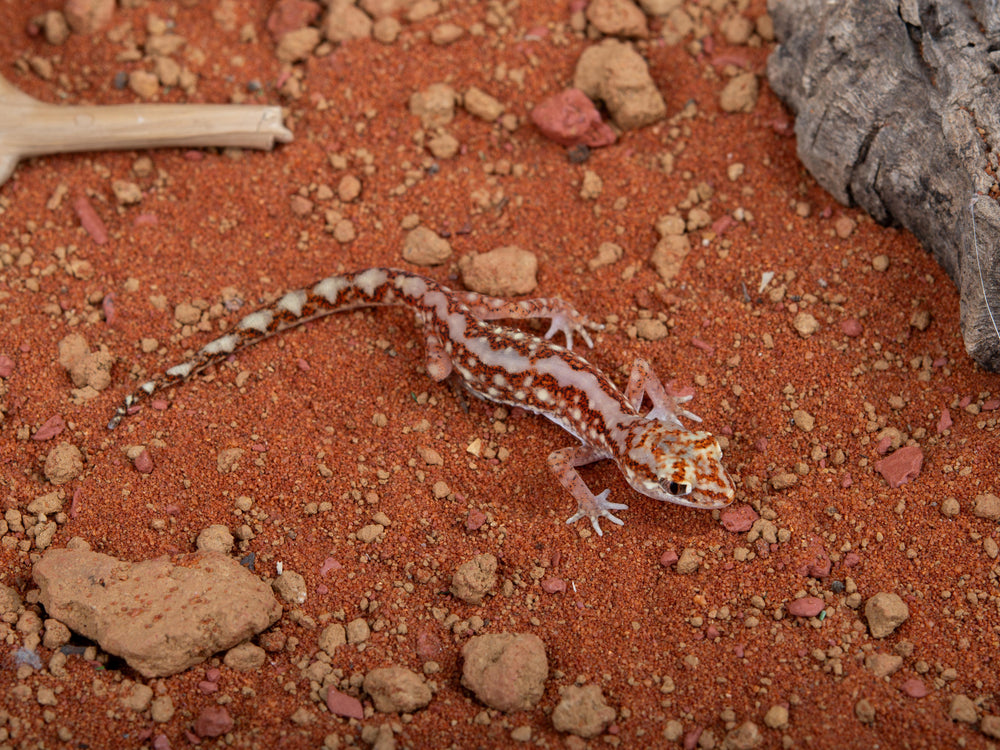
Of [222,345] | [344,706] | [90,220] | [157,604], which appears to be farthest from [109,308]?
Result: [344,706]

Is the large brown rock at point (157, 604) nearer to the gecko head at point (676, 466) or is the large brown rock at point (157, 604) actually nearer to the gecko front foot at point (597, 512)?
the gecko front foot at point (597, 512)

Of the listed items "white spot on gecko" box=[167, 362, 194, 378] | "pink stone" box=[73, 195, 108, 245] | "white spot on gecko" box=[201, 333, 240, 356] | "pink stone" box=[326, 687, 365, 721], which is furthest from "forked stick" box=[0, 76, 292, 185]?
"pink stone" box=[326, 687, 365, 721]

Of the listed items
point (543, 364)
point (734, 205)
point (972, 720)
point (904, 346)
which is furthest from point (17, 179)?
point (972, 720)

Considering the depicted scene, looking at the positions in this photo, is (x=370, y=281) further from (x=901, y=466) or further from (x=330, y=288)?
(x=901, y=466)

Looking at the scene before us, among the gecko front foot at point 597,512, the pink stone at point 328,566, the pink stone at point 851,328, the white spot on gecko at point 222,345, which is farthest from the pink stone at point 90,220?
the pink stone at point 851,328

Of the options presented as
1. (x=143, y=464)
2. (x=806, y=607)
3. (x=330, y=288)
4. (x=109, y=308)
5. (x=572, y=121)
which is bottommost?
(x=143, y=464)

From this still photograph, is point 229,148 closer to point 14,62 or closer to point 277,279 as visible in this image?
point 277,279
